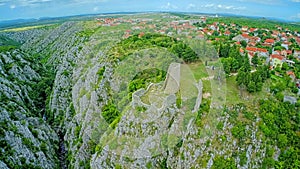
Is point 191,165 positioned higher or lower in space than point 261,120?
lower

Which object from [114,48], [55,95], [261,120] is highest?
[114,48]

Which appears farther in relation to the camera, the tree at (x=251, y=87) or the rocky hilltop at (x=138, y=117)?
the tree at (x=251, y=87)

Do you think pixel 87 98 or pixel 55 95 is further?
pixel 55 95

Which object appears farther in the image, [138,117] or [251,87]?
[251,87]

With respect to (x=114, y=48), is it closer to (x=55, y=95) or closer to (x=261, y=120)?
(x=55, y=95)

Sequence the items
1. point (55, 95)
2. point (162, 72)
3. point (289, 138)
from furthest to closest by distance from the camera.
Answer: point (55, 95) < point (162, 72) < point (289, 138)

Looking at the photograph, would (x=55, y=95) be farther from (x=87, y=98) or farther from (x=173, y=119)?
(x=173, y=119)

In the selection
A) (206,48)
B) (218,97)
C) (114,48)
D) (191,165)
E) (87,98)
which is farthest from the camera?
(114,48)

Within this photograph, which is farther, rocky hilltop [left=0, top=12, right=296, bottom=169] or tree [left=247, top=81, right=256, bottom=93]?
tree [left=247, top=81, right=256, bottom=93]

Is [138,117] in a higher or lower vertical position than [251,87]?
lower

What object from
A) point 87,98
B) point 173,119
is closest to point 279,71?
point 173,119
